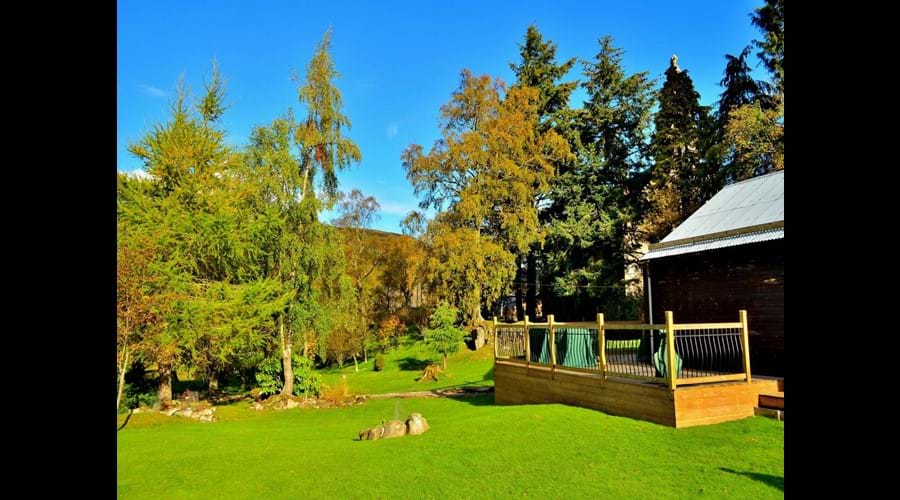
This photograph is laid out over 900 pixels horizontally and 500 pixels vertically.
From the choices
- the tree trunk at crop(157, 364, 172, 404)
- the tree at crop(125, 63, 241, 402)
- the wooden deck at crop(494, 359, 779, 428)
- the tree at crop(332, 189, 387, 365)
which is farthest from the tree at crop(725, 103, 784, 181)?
the tree trunk at crop(157, 364, 172, 404)

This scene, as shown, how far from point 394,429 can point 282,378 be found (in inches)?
439

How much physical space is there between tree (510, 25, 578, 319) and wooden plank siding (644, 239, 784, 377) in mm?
16653

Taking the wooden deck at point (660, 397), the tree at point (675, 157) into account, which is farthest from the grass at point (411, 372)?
the tree at point (675, 157)

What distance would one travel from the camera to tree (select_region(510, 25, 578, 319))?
30.5 metres

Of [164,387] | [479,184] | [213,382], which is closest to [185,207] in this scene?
[164,387]

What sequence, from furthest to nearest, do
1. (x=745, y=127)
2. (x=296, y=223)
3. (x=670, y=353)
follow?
1. (x=745, y=127)
2. (x=296, y=223)
3. (x=670, y=353)

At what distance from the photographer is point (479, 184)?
84.6ft

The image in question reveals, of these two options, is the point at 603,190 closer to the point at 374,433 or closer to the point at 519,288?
the point at 519,288

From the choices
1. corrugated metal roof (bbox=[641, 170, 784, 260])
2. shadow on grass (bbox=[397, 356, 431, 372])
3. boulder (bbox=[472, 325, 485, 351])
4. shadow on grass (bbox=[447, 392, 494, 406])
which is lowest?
shadow on grass (bbox=[397, 356, 431, 372])

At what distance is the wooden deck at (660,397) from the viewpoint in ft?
27.2

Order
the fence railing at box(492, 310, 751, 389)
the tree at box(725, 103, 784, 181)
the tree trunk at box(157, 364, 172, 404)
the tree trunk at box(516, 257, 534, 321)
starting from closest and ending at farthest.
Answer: the fence railing at box(492, 310, 751, 389) < the tree trunk at box(157, 364, 172, 404) < the tree at box(725, 103, 784, 181) < the tree trunk at box(516, 257, 534, 321)

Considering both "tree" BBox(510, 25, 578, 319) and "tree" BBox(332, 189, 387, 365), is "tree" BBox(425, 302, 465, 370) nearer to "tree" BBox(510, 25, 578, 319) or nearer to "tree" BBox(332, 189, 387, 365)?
"tree" BBox(332, 189, 387, 365)

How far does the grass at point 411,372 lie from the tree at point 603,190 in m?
6.60
